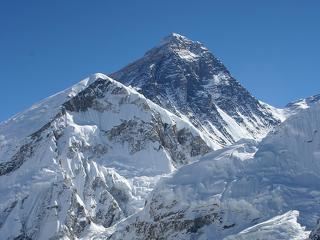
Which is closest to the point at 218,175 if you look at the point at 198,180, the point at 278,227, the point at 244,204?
the point at 198,180

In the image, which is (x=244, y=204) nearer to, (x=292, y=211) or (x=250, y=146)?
(x=292, y=211)

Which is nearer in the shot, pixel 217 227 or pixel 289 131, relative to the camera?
pixel 217 227

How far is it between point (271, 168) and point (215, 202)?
14.1 meters

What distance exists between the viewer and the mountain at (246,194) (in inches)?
5802

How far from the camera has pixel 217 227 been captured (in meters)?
151

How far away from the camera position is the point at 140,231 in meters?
168

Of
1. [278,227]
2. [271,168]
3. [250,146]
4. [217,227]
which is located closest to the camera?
[278,227]

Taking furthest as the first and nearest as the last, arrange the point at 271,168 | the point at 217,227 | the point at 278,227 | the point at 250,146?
the point at 250,146, the point at 271,168, the point at 217,227, the point at 278,227

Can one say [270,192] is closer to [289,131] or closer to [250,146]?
[289,131]

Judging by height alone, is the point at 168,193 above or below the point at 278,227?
above

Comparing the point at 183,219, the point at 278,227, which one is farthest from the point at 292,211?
the point at 183,219

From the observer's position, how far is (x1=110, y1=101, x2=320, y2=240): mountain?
147 meters

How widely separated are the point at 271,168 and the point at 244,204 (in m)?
13.0

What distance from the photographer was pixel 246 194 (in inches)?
6127
